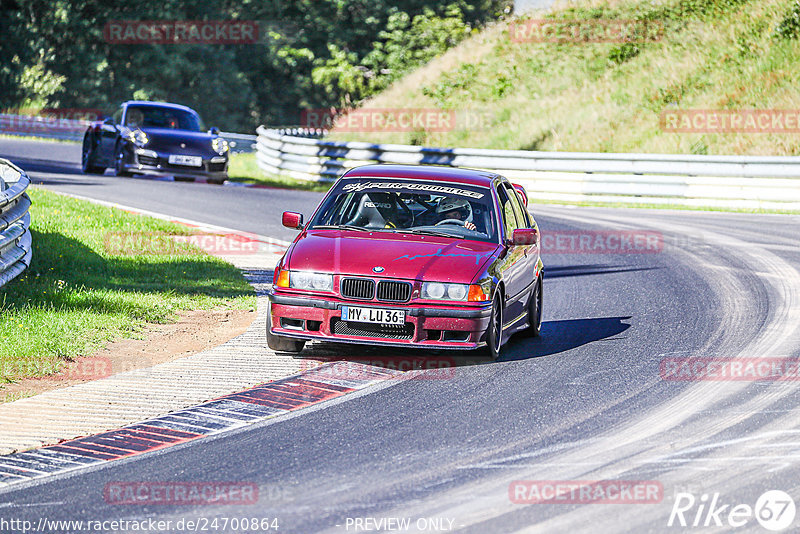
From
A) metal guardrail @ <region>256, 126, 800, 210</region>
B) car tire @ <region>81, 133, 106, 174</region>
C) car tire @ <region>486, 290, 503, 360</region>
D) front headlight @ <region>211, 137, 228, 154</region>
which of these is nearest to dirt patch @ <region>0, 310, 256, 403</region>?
car tire @ <region>486, 290, 503, 360</region>

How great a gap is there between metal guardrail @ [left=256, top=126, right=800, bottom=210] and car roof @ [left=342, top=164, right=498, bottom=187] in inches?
567

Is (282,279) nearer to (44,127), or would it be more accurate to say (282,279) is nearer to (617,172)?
(617,172)

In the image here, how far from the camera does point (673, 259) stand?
16.3 metres

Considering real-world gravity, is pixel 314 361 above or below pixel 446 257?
below

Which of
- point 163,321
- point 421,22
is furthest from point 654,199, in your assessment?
point 421,22

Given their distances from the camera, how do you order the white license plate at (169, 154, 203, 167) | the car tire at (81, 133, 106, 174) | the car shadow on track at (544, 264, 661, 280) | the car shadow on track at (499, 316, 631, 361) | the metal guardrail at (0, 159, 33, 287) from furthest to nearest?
the car tire at (81, 133, 106, 174)
the white license plate at (169, 154, 203, 167)
the car shadow on track at (544, 264, 661, 280)
the metal guardrail at (0, 159, 33, 287)
the car shadow on track at (499, 316, 631, 361)

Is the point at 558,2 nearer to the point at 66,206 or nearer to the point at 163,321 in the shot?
the point at 66,206

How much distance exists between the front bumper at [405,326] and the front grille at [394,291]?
6 centimetres

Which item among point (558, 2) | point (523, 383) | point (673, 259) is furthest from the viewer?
point (558, 2)

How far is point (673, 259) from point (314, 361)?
8260 mm

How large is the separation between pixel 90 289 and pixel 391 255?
4010 mm

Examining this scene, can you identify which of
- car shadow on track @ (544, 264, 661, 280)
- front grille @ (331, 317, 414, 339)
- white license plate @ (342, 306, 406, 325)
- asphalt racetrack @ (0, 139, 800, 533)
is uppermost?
white license plate @ (342, 306, 406, 325)

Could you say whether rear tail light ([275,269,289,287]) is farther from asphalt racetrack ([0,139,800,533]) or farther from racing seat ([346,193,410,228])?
racing seat ([346,193,410,228])

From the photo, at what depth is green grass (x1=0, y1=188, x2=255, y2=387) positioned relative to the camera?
9.39m
